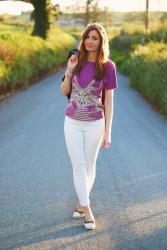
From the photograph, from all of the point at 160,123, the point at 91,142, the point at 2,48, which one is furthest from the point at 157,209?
the point at 2,48

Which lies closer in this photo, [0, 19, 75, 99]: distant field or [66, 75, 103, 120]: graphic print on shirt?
[66, 75, 103, 120]: graphic print on shirt

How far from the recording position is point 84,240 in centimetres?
521

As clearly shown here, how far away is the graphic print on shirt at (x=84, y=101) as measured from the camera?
5.42 meters

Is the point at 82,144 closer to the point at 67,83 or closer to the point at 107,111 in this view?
Answer: the point at 107,111

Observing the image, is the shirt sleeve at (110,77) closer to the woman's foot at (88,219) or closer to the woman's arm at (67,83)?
the woman's arm at (67,83)

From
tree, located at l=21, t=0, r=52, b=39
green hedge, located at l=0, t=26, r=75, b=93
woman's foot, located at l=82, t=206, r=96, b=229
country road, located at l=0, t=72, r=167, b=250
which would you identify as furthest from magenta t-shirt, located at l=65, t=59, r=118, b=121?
tree, located at l=21, t=0, r=52, b=39

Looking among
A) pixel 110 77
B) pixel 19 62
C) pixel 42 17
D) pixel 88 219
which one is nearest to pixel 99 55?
pixel 110 77

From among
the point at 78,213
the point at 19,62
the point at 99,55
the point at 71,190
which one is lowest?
the point at 19,62

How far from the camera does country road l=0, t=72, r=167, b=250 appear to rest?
207 inches

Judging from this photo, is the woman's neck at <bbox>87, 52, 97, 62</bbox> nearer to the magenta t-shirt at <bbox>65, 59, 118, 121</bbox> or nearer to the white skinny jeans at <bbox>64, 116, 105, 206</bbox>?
the magenta t-shirt at <bbox>65, 59, 118, 121</bbox>

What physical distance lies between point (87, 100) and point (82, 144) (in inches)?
17.8

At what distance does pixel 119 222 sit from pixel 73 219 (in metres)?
0.48

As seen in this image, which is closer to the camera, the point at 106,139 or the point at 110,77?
the point at 110,77

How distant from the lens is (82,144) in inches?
219
